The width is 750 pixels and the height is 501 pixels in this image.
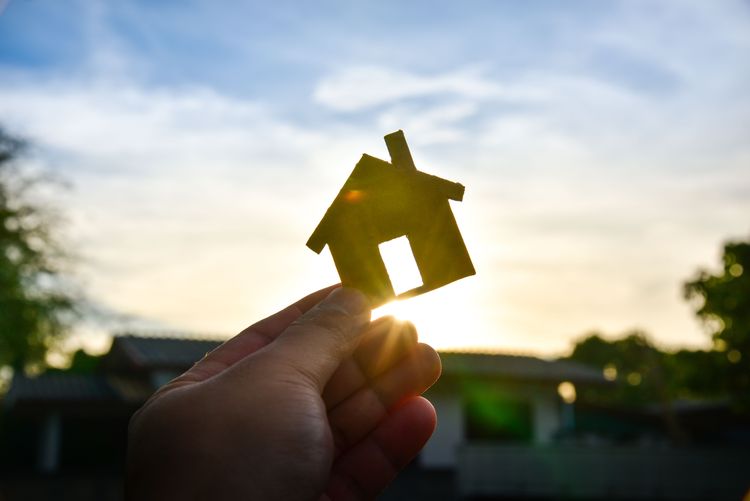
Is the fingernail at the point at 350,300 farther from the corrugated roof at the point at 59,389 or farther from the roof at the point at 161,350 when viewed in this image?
the corrugated roof at the point at 59,389

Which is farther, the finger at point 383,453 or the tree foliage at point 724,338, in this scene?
the tree foliage at point 724,338

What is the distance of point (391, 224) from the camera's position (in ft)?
9.32

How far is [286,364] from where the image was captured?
2336mm

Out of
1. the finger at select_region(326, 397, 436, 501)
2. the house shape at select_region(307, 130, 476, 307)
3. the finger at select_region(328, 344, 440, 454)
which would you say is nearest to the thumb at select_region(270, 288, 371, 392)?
the house shape at select_region(307, 130, 476, 307)

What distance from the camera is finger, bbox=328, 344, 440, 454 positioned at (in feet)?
9.29

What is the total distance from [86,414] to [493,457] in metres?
15.5

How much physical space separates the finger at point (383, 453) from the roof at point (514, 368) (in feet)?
81.5

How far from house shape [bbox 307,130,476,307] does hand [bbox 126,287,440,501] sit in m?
0.15

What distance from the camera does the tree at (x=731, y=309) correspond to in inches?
738

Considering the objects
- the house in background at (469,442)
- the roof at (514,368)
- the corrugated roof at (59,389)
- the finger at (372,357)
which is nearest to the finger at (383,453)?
the finger at (372,357)

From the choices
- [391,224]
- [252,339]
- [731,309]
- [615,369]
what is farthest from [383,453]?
[615,369]

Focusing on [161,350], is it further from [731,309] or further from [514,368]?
[731,309]

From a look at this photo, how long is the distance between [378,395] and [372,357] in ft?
0.53

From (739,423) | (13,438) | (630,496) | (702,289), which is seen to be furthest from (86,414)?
(739,423)
